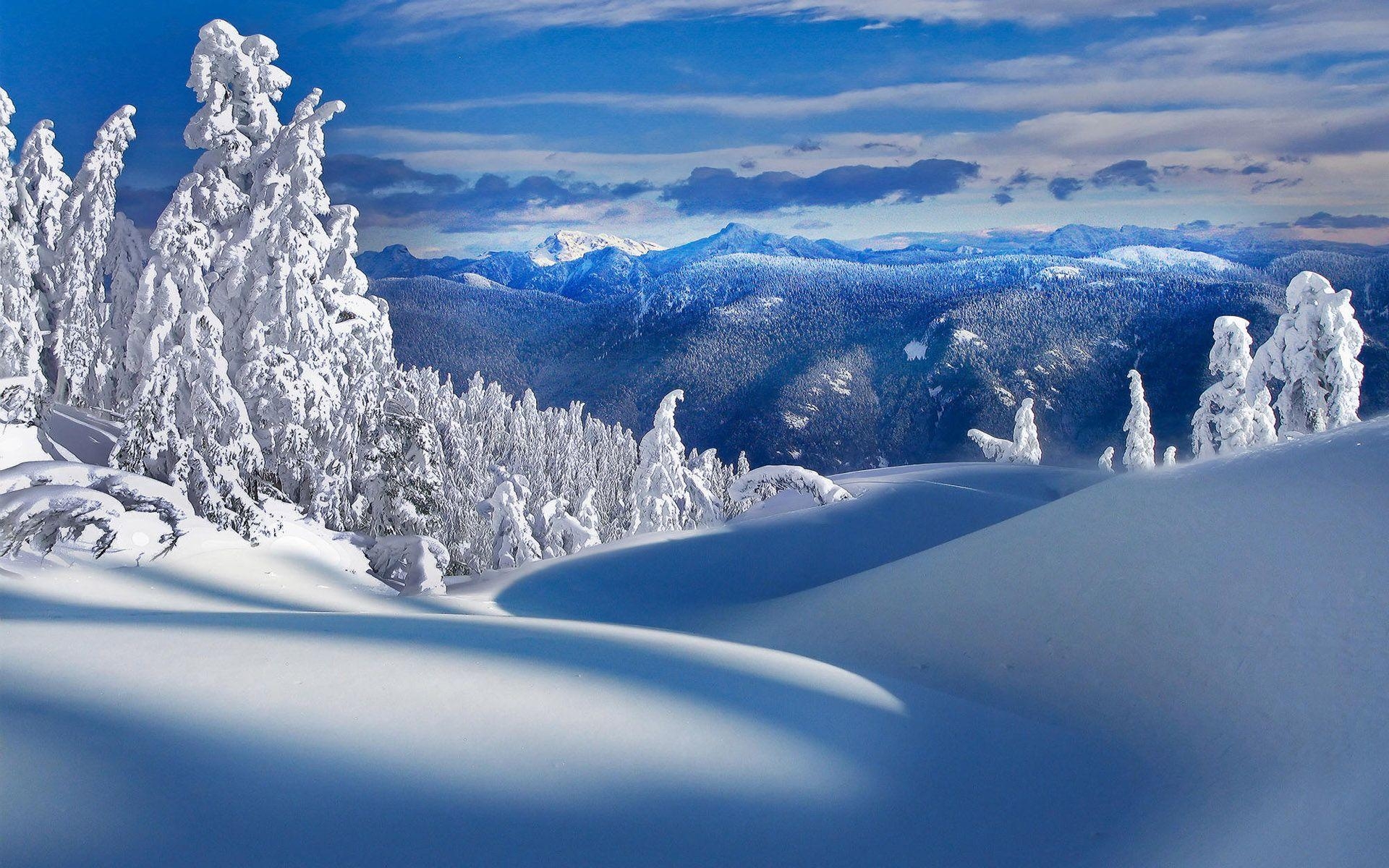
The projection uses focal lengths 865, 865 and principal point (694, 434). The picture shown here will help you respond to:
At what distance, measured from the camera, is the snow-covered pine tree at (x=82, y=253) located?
74.9 ft

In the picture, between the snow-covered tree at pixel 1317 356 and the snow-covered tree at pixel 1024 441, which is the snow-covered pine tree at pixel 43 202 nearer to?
the snow-covered tree at pixel 1317 356

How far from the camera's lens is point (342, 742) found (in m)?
4.43

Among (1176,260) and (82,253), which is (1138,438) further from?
(1176,260)

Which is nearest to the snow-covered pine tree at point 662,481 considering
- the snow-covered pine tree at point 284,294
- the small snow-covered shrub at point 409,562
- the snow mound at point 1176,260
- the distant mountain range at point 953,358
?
the snow-covered pine tree at point 284,294

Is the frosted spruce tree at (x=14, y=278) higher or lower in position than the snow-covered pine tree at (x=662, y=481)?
higher

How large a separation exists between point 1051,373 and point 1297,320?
142 meters

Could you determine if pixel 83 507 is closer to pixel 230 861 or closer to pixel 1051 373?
pixel 230 861

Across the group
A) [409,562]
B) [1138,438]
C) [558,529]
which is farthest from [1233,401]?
[409,562]

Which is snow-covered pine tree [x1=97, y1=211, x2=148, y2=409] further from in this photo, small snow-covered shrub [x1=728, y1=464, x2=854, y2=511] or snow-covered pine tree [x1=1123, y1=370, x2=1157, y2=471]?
snow-covered pine tree [x1=1123, y1=370, x2=1157, y2=471]

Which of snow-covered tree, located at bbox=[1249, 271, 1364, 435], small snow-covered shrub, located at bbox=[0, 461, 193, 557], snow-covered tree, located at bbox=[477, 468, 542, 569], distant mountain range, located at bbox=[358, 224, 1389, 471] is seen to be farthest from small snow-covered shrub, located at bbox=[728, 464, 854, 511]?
distant mountain range, located at bbox=[358, 224, 1389, 471]

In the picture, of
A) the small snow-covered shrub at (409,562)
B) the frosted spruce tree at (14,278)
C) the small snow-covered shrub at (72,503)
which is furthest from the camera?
the frosted spruce tree at (14,278)

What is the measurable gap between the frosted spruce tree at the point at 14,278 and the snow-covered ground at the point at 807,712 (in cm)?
1441

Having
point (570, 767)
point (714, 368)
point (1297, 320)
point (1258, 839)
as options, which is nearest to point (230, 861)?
point (570, 767)

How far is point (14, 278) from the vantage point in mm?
20328
